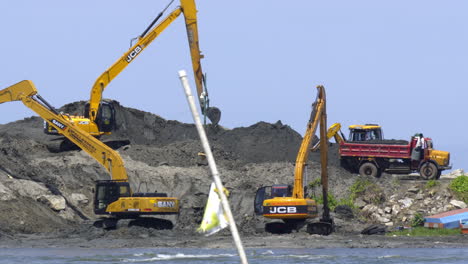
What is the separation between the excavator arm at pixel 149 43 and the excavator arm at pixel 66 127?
3084 mm

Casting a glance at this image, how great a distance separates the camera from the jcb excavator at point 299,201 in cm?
3619

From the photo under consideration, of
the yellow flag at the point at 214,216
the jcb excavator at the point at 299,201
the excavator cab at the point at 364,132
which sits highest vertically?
the excavator cab at the point at 364,132

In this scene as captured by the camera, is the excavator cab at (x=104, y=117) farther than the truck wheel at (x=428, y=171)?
Yes

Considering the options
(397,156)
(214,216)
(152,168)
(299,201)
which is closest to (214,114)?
(152,168)

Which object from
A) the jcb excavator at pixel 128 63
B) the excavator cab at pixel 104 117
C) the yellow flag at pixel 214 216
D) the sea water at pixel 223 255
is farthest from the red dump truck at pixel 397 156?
the yellow flag at pixel 214 216

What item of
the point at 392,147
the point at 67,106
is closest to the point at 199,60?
the point at 392,147

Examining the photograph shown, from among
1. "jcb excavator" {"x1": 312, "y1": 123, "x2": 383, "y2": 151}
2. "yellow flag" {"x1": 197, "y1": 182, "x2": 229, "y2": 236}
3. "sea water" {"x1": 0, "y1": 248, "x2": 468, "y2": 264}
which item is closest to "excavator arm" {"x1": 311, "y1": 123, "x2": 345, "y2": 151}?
"jcb excavator" {"x1": 312, "y1": 123, "x2": 383, "y2": 151}

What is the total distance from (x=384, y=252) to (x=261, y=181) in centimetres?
1398

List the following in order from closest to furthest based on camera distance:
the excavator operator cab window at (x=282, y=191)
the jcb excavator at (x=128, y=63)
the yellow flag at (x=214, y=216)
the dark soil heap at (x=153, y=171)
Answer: the yellow flag at (x=214, y=216)
the excavator operator cab window at (x=282, y=191)
the dark soil heap at (x=153, y=171)
the jcb excavator at (x=128, y=63)

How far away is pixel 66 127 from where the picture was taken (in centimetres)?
4303

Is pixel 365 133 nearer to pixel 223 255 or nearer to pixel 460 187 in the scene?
pixel 460 187

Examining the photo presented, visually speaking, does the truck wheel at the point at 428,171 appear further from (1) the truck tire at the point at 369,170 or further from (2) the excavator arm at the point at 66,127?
(2) the excavator arm at the point at 66,127

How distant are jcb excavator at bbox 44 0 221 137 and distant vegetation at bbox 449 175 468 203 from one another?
12.4 meters

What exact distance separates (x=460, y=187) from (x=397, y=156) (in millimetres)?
4287
